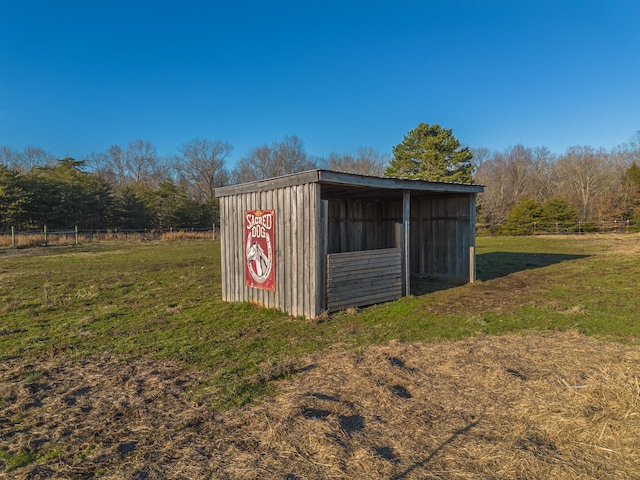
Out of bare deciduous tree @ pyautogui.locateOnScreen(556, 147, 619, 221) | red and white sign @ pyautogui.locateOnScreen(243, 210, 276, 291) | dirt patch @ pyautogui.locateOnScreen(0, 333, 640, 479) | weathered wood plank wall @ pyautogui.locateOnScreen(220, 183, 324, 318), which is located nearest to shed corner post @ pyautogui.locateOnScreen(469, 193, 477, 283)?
weathered wood plank wall @ pyautogui.locateOnScreen(220, 183, 324, 318)

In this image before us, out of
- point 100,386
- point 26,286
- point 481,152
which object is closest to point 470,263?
point 100,386

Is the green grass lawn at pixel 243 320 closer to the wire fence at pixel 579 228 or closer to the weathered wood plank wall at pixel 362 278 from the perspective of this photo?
the weathered wood plank wall at pixel 362 278

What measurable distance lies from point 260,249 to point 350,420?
17.5 ft

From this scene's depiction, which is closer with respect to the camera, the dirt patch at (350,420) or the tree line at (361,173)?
the dirt patch at (350,420)

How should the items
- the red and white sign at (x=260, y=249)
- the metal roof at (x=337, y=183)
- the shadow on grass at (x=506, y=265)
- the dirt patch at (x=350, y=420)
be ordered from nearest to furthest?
the dirt patch at (x=350, y=420), the metal roof at (x=337, y=183), the red and white sign at (x=260, y=249), the shadow on grass at (x=506, y=265)

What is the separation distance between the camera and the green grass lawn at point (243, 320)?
5.21 meters

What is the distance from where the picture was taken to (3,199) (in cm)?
2939

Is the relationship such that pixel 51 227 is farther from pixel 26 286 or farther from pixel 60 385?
pixel 60 385

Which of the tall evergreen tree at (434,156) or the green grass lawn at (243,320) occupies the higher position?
the tall evergreen tree at (434,156)

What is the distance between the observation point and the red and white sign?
7980 millimetres

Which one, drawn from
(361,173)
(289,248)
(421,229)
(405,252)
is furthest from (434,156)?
(289,248)

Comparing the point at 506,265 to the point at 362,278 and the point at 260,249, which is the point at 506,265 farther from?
the point at 260,249

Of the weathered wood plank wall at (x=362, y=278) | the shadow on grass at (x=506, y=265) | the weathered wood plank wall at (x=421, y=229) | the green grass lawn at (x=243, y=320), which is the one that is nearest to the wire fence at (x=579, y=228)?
the shadow on grass at (x=506, y=265)

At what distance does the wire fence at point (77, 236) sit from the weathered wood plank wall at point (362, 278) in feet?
82.0
